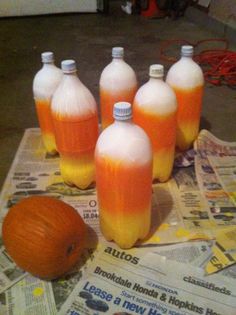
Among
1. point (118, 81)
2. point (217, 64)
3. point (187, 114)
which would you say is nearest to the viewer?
point (118, 81)

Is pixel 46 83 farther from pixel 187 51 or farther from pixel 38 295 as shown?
pixel 38 295

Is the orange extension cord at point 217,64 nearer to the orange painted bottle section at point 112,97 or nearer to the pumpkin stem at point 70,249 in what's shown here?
the orange painted bottle section at point 112,97

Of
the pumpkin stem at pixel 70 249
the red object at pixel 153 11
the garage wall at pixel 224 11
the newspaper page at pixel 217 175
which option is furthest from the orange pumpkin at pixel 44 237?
the red object at pixel 153 11

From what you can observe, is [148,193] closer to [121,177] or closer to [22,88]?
[121,177]

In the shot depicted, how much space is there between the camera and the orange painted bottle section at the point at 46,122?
104cm

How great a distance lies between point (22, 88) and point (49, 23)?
1.41 meters

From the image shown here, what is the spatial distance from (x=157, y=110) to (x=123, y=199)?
0.89ft

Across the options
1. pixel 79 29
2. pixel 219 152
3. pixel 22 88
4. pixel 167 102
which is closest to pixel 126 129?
pixel 167 102

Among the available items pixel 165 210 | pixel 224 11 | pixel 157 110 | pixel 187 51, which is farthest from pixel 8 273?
pixel 224 11

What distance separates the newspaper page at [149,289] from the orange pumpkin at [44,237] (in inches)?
2.7

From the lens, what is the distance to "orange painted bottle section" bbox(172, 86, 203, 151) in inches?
40.3

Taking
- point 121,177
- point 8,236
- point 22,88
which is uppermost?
point 121,177

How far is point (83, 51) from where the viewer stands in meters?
2.29

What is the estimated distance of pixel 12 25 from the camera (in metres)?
2.86
